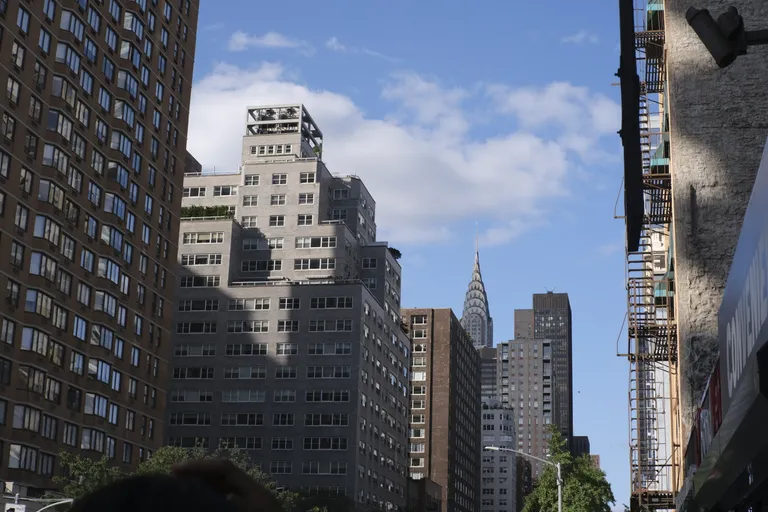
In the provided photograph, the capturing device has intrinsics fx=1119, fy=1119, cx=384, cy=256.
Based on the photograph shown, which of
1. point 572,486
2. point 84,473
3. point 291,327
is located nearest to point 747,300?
point 84,473

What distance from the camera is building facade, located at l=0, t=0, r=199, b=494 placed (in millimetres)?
78062

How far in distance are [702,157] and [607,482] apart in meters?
52.4

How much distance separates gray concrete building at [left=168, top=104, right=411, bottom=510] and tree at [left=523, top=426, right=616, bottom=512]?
52509mm

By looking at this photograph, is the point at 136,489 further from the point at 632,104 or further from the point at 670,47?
the point at 670,47

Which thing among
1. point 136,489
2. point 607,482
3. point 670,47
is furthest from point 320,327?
point 136,489

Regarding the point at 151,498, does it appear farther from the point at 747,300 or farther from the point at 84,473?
the point at 84,473

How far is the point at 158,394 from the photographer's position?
335ft

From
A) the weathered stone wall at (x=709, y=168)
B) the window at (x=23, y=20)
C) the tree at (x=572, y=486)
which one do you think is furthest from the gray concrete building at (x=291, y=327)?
the weathered stone wall at (x=709, y=168)

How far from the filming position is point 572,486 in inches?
3140

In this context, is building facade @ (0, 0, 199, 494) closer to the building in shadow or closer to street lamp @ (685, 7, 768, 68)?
the building in shadow

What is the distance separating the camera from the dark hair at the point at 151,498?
1560 millimetres

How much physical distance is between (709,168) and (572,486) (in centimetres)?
4780

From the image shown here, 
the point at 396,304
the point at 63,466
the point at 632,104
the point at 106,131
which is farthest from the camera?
the point at 396,304

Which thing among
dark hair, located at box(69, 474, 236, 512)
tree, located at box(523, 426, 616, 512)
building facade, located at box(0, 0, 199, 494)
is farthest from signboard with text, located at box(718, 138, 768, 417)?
building facade, located at box(0, 0, 199, 494)
